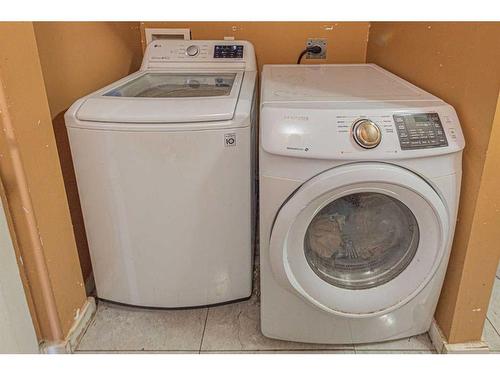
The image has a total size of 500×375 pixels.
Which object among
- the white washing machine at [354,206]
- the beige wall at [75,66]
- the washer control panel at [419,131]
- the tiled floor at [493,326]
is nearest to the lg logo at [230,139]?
the white washing machine at [354,206]

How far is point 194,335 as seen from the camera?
4.61ft

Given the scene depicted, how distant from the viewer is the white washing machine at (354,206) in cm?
103

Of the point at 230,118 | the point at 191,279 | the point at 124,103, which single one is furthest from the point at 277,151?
the point at 191,279

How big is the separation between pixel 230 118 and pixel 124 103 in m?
0.34

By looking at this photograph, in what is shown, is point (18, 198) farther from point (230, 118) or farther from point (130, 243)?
point (230, 118)

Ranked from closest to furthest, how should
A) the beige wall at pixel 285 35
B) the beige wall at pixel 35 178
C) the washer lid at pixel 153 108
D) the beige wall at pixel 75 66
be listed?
1. the beige wall at pixel 35 178
2. the washer lid at pixel 153 108
3. the beige wall at pixel 75 66
4. the beige wall at pixel 285 35

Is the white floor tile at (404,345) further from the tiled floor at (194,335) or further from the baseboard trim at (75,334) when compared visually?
the baseboard trim at (75,334)

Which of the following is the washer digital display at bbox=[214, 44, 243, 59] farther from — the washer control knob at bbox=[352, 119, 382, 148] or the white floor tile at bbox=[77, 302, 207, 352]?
the white floor tile at bbox=[77, 302, 207, 352]

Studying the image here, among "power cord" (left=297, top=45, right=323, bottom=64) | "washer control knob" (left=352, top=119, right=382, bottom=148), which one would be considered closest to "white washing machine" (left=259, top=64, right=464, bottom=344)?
"washer control knob" (left=352, top=119, right=382, bottom=148)

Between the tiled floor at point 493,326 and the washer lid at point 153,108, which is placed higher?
the washer lid at point 153,108

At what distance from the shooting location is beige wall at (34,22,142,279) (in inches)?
50.1

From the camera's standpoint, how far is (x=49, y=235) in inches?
46.5

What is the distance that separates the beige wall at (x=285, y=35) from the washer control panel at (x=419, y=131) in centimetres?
102

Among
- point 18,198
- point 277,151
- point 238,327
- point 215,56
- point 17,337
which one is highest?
point 215,56
